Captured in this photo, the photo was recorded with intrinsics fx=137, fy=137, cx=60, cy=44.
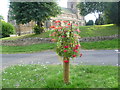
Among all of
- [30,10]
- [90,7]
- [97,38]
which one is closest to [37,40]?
[30,10]

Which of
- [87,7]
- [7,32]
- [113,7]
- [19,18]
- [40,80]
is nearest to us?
[40,80]

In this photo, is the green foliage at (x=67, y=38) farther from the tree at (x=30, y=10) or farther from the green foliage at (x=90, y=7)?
the green foliage at (x=90, y=7)

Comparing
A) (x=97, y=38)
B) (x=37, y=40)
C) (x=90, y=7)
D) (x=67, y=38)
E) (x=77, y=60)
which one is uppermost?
(x=90, y=7)

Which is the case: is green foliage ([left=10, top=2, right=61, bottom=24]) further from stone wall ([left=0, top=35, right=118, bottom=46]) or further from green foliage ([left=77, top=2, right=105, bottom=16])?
green foliage ([left=77, top=2, right=105, bottom=16])

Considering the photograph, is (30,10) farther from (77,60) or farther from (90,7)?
(90,7)

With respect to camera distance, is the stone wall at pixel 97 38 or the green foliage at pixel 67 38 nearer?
the green foliage at pixel 67 38

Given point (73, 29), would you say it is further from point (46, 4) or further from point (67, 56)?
point (46, 4)

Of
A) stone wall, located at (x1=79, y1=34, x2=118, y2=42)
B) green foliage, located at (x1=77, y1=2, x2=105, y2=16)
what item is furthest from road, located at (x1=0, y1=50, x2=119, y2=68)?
green foliage, located at (x1=77, y1=2, x2=105, y2=16)

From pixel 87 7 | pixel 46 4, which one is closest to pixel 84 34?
pixel 46 4

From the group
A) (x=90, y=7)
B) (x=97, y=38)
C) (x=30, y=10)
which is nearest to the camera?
(x=97, y=38)

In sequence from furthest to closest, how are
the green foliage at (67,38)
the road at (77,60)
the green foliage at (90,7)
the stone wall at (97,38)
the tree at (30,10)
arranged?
the green foliage at (90,7), the tree at (30,10), the stone wall at (97,38), the road at (77,60), the green foliage at (67,38)

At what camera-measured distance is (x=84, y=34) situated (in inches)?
680

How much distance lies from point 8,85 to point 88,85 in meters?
2.33

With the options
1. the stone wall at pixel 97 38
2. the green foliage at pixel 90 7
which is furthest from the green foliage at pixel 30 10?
the green foliage at pixel 90 7
